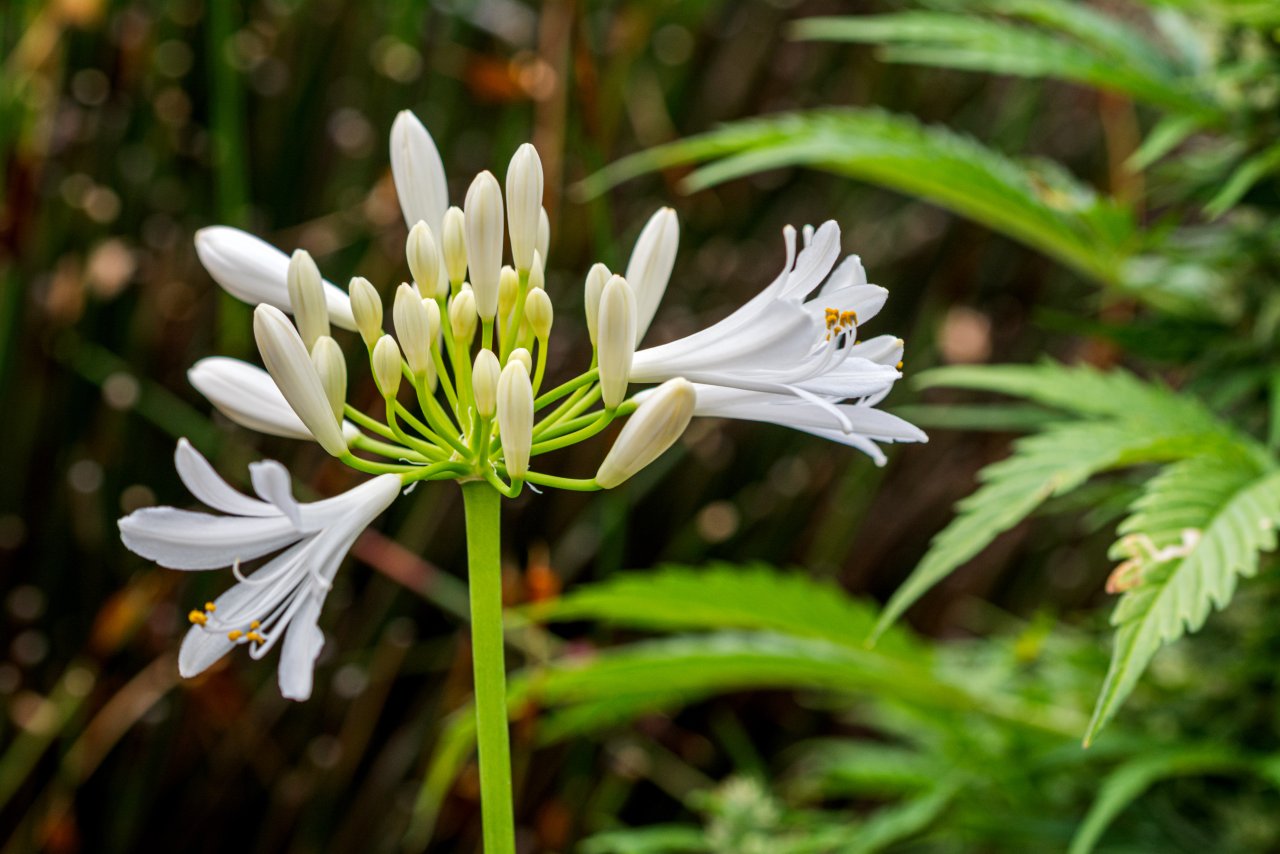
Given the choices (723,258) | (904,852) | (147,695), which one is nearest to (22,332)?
(147,695)

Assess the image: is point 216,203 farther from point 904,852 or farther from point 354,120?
point 904,852

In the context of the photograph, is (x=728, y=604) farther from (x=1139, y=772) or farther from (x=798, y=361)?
(x=798, y=361)

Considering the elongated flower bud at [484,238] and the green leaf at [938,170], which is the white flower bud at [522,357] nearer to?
the elongated flower bud at [484,238]

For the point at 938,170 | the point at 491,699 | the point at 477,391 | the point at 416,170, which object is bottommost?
the point at 491,699

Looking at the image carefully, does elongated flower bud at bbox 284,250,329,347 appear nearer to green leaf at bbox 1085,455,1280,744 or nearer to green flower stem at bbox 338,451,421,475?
green flower stem at bbox 338,451,421,475

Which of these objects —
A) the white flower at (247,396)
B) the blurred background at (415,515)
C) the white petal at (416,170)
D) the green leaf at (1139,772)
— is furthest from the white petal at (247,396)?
the green leaf at (1139,772)

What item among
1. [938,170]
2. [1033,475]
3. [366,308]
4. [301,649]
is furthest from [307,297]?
[938,170]
